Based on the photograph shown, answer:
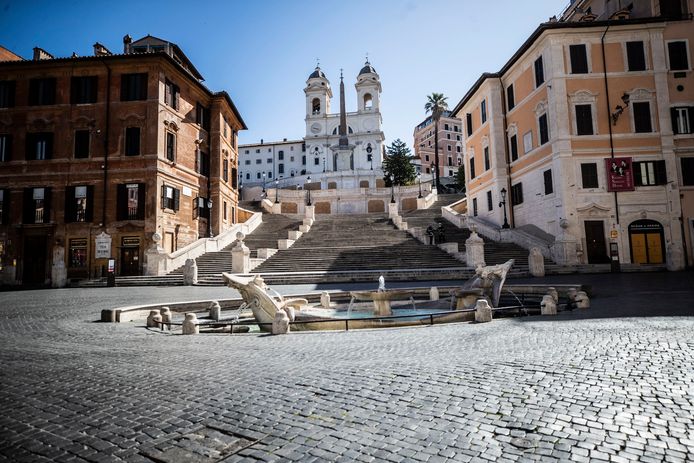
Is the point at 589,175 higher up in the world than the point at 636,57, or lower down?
lower down

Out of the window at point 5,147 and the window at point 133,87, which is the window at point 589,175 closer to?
the window at point 133,87

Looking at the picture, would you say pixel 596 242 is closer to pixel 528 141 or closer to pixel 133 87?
pixel 528 141

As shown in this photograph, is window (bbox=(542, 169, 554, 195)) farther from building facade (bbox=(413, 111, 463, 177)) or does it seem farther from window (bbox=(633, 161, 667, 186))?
building facade (bbox=(413, 111, 463, 177))

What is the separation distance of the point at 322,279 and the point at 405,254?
272 inches

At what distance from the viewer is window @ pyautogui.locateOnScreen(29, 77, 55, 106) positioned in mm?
28375

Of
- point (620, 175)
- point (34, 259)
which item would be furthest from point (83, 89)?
point (620, 175)

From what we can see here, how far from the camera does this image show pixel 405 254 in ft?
81.7

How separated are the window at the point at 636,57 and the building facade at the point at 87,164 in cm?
3059

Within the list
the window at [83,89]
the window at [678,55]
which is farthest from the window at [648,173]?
the window at [83,89]

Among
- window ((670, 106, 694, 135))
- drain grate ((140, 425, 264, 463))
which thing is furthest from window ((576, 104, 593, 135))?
drain grate ((140, 425, 264, 463))

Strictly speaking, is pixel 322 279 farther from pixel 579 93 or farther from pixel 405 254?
pixel 579 93

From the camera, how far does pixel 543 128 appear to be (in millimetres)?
26266

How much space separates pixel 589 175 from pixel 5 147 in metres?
39.5

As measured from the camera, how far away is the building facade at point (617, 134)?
936 inches
